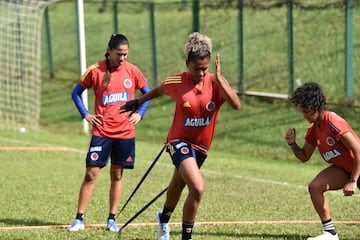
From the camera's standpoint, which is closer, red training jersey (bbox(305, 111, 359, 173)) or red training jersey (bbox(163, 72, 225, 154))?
red training jersey (bbox(163, 72, 225, 154))

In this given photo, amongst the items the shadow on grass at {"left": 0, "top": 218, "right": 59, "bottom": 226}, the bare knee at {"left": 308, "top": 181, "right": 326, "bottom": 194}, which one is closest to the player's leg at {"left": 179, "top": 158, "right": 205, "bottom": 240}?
the bare knee at {"left": 308, "top": 181, "right": 326, "bottom": 194}

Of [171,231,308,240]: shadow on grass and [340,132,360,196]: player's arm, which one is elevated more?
[340,132,360,196]: player's arm

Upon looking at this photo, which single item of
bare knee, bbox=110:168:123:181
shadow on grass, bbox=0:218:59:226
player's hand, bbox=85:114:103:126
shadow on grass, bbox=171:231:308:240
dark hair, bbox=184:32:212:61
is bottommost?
shadow on grass, bbox=0:218:59:226

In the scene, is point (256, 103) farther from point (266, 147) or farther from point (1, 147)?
point (1, 147)

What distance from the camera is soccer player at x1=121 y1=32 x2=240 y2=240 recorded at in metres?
8.05

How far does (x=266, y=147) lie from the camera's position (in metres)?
17.6

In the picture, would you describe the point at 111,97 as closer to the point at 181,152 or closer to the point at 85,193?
the point at 85,193

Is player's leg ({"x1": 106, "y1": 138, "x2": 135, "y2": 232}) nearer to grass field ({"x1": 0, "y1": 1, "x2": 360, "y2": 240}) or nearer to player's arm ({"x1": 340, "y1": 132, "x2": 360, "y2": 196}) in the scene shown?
grass field ({"x1": 0, "y1": 1, "x2": 360, "y2": 240})

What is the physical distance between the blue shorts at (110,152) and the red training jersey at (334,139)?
229 cm

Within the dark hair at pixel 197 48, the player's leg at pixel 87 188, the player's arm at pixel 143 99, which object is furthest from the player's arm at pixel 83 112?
the dark hair at pixel 197 48

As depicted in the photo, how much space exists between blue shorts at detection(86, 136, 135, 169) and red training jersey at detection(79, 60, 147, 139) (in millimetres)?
66

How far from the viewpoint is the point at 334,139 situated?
839 centimetres

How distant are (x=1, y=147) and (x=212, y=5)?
336 inches

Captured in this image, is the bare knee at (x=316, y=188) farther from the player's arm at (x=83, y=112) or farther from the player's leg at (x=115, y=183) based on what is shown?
the player's arm at (x=83, y=112)
